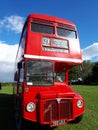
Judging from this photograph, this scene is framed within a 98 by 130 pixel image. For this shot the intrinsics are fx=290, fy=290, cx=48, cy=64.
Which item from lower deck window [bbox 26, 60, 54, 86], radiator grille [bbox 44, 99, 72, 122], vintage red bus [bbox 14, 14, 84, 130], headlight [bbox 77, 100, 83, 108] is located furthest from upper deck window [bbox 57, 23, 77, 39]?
radiator grille [bbox 44, 99, 72, 122]

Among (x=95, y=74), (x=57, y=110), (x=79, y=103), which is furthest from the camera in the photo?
(x=95, y=74)

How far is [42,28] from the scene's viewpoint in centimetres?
1138

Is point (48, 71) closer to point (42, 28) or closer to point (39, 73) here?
point (39, 73)

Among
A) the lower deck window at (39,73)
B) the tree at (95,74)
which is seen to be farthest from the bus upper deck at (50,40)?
the tree at (95,74)

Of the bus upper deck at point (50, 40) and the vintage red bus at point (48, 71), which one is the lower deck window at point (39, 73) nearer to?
the vintage red bus at point (48, 71)

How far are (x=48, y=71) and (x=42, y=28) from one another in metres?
1.79

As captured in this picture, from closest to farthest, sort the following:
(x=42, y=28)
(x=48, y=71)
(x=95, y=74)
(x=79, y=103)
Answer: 1. (x=79, y=103)
2. (x=48, y=71)
3. (x=42, y=28)
4. (x=95, y=74)

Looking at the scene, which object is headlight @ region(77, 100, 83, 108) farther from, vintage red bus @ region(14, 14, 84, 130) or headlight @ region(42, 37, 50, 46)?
headlight @ region(42, 37, 50, 46)

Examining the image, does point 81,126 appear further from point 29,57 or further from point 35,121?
point 29,57

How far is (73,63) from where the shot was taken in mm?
11516

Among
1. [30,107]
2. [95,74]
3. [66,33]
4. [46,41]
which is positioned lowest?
[30,107]

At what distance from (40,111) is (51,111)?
0.41 meters

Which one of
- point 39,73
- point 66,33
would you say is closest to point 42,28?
point 66,33

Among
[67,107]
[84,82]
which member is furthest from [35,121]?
[84,82]
